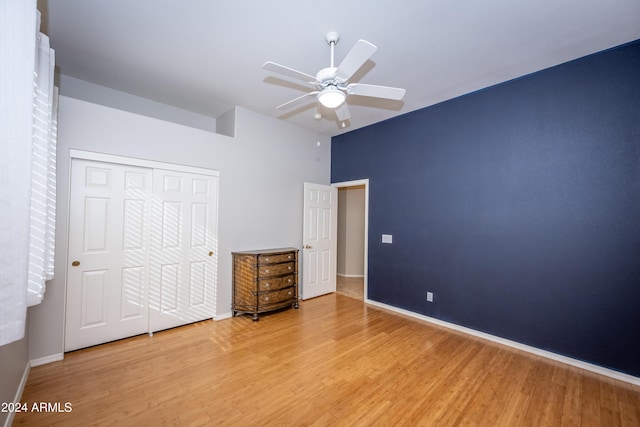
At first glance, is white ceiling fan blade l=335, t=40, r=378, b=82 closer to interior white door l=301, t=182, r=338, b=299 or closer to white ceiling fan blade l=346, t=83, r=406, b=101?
white ceiling fan blade l=346, t=83, r=406, b=101

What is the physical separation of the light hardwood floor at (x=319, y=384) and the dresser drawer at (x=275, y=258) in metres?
0.96

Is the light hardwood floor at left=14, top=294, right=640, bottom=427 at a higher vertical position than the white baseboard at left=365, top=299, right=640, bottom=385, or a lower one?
lower

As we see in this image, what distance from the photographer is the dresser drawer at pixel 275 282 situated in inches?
147

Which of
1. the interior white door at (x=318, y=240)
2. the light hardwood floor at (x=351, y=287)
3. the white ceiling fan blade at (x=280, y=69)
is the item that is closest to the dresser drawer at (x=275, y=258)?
the interior white door at (x=318, y=240)

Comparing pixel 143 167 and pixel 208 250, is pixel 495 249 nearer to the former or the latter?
pixel 208 250

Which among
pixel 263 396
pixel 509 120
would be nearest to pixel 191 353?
pixel 263 396

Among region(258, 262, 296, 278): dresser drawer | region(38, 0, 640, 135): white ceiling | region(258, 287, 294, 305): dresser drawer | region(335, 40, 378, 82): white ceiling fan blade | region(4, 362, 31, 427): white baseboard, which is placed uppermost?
region(38, 0, 640, 135): white ceiling

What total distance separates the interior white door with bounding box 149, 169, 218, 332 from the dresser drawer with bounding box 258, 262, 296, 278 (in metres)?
0.67

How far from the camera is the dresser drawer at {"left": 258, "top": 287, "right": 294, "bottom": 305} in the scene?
12.3 feet

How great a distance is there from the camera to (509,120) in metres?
3.14

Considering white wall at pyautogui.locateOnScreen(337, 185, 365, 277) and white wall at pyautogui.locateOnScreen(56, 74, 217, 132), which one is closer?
white wall at pyautogui.locateOnScreen(56, 74, 217, 132)

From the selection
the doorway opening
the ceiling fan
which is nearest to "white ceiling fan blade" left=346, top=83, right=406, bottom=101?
the ceiling fan

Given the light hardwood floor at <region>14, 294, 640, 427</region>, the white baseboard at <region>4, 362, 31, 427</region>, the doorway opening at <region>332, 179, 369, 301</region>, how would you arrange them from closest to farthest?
the white baseboard at <region>4, 362, 31, 427</region>, the light hardwood floor at <region>14, 294, 640, 427</region>, the doorway opening at <region>332, 179, 369, 301</region>

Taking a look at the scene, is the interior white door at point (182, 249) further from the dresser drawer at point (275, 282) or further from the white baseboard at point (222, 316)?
the dresser drawer at point (275, 282)
